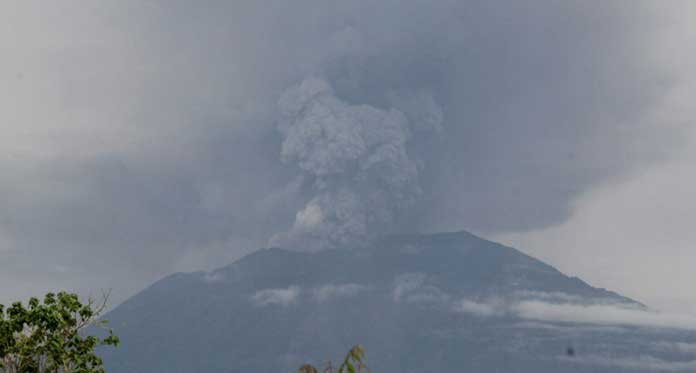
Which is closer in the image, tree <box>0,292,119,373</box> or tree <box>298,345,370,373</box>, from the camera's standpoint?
tree <box>298,345,370,373</box>

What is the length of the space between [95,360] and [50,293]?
385 cm

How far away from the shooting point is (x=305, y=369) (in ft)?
43.8

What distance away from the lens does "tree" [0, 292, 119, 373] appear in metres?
33.7

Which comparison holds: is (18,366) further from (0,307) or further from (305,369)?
(305,369)

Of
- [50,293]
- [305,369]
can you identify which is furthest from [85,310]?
[305,369]

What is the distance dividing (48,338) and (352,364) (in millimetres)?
24726

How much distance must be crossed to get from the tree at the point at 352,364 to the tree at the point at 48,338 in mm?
22277

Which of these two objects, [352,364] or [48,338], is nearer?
[352,364]

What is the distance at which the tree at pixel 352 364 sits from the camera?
1238 cm

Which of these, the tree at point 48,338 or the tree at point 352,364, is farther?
the tree at point 48,338

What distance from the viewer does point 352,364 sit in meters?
13.2

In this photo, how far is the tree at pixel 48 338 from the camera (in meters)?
33.7

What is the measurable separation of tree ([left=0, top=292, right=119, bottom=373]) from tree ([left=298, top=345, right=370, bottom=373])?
22277 mm

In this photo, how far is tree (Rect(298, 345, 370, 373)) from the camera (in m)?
12.4
